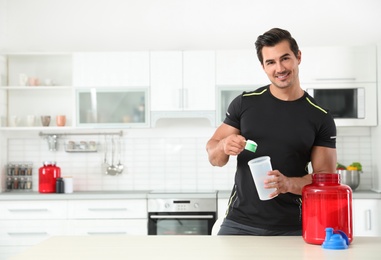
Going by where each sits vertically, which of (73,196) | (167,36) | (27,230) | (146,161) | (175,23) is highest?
(175,23)

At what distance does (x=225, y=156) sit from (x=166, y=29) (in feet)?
9.55

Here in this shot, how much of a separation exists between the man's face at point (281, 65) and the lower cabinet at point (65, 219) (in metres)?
2.39

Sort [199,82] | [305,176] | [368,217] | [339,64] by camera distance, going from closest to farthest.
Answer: [305,176] → [368,217] → [339,64] → [199,82]

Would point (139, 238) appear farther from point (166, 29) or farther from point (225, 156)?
point (166, 29)

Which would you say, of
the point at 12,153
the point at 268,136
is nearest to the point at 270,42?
the point at 268,136

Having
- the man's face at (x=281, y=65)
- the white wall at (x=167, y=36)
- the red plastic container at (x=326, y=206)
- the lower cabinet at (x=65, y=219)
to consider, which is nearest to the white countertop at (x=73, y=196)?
the lower cabinet at (x=65, y=219)

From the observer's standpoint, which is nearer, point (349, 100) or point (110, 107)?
point (349, 100)

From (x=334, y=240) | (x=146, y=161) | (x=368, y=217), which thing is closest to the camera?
(x=334, y=240)

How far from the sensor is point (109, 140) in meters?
5.34

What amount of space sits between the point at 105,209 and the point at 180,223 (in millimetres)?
607

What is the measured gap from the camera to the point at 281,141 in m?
2.62

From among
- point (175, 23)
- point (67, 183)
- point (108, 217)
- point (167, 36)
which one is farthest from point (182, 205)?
point (175, 23)

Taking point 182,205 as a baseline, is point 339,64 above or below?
above

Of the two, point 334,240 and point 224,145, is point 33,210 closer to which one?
point 224,145
